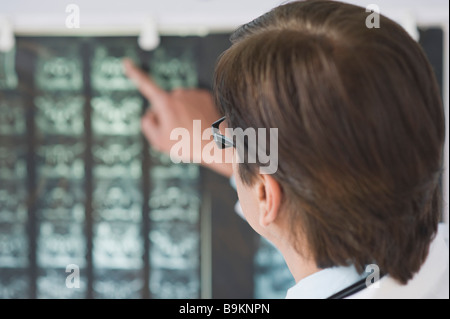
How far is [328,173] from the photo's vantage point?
1.56ft

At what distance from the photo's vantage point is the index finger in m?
1.36

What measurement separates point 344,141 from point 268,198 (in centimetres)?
12

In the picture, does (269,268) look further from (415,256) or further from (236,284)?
(415,256)

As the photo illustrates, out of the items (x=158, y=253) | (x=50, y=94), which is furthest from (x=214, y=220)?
(x=50, y=94)

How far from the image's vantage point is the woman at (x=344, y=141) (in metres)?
0.45

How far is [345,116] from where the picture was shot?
0.45 metres

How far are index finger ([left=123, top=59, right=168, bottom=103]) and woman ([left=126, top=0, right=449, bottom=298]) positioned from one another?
2.73 ft

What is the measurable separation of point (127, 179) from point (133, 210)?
3.7 inches

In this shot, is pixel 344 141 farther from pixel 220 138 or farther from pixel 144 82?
pixel 144 82

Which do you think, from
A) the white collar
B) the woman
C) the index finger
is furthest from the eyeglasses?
the index finger

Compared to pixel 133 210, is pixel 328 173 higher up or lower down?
higher up

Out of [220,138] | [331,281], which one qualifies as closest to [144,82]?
[220,138]

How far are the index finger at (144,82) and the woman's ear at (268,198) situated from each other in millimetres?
876

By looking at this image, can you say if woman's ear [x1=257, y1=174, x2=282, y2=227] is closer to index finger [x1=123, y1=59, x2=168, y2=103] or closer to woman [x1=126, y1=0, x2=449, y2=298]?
woman [x1=126, y1=0, x2=449, y2=298]
